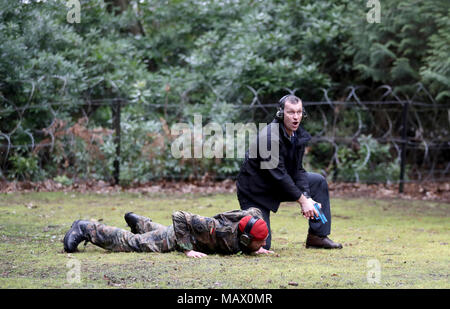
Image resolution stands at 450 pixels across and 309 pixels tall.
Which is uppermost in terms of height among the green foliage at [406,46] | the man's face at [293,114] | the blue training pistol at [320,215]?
the green foliage at [406,46]

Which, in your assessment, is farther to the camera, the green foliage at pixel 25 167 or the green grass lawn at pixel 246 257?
the green foliage at pixel 25 167

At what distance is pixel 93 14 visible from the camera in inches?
543

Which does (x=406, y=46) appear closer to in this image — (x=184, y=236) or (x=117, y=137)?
(x=117, y=137)

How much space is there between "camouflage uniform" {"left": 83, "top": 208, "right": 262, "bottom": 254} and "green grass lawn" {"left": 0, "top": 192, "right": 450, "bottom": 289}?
123 millimetres

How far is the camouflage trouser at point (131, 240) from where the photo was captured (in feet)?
16.5

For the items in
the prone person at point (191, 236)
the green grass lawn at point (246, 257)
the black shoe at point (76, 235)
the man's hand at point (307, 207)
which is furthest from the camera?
the man's hand at point (307, 207)

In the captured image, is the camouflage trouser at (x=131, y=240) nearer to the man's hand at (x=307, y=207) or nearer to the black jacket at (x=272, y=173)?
the black jacket at (x=272, y=173)

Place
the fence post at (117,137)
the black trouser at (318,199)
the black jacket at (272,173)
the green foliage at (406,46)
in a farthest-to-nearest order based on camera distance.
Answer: the fence post at (117,137) < the green foliage at (406,46) < the black trouser at (318,199) < the black jacket at (272,173)

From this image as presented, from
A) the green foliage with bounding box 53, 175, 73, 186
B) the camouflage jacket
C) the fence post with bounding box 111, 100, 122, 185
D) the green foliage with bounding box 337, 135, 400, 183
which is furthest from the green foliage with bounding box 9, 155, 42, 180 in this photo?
the camouflage jacket

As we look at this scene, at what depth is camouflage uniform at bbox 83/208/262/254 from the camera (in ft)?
16.1

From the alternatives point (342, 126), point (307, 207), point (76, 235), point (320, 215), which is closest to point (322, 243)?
point (320, 215)

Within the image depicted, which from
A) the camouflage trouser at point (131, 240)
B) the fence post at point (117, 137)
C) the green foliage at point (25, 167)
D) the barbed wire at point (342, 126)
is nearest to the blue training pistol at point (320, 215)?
the camouflage trouser at point (131, 240)

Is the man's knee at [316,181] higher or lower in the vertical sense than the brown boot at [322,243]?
higher
